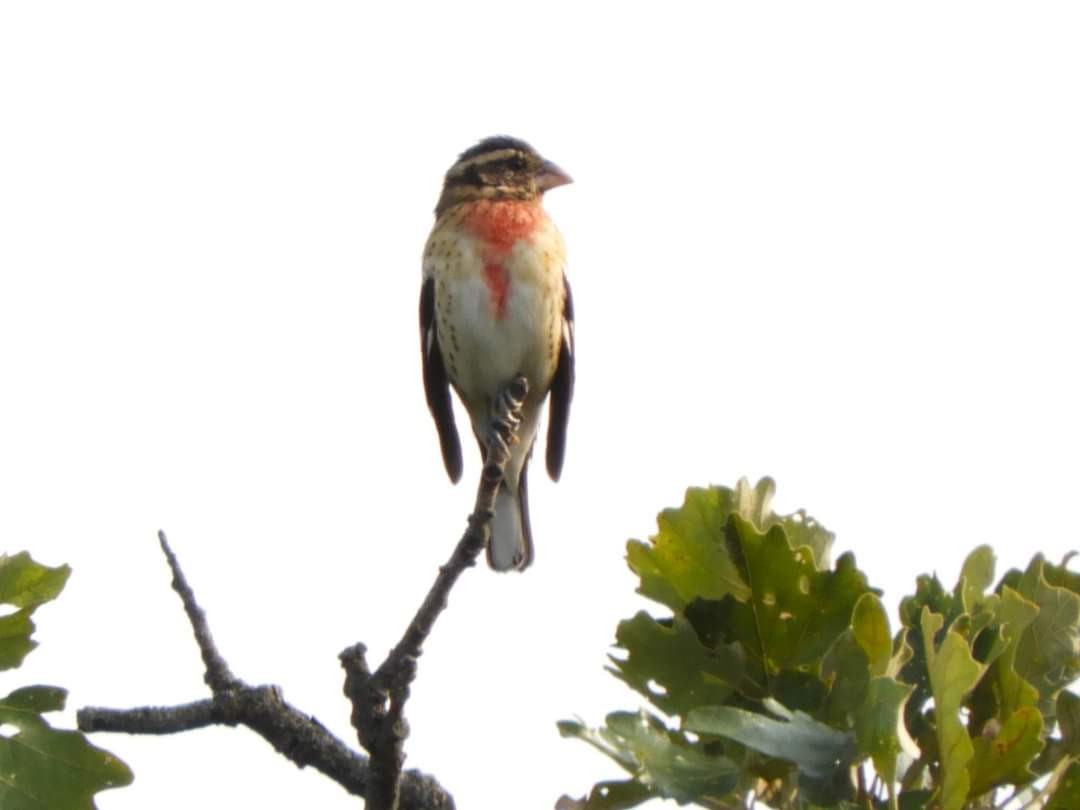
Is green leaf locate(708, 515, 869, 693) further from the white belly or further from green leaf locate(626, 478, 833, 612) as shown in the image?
the white belly

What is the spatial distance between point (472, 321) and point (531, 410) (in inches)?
29.4

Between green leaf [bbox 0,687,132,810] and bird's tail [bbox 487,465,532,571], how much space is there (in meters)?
4.15

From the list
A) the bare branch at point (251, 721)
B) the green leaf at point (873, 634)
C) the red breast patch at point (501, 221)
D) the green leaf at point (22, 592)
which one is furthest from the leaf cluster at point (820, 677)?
the red breast patch at point (501, 221)

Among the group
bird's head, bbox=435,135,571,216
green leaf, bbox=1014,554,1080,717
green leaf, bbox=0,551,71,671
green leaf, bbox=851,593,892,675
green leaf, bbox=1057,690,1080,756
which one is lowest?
green leaf, bbox=1057,690,1080,756

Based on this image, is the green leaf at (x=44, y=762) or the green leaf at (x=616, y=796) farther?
the green leaf at (x=44, y=762)

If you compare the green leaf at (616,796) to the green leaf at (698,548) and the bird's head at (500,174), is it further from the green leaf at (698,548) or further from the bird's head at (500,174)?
the bird's head at (500,174)

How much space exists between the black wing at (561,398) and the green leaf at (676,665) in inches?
197

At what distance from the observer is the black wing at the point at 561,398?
809 cm

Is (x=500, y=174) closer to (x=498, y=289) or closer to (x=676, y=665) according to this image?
(x=498, y=289)

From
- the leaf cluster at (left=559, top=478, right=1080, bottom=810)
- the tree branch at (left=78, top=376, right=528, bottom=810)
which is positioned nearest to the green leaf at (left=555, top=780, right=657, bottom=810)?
the leaf cluster at (left=559, top=478, right=1080, bottom=810)

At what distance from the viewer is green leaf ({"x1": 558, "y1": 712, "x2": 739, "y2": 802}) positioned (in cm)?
281

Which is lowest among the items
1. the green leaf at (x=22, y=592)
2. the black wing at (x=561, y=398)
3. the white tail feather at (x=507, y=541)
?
the green leaf at (x=22, y=592)

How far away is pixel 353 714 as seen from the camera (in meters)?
3.57

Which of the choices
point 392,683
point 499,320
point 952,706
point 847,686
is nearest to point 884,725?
point 952,706
